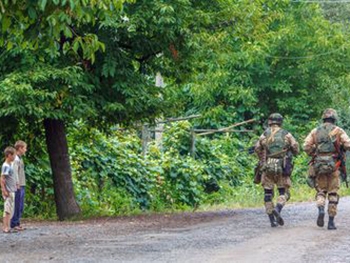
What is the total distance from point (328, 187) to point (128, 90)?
438 cm

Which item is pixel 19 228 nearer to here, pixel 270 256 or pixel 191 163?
pixel 270 256

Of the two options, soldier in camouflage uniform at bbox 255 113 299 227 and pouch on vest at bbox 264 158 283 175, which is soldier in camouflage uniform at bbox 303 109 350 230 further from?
pouch on vest at bbox 264 158 283 175

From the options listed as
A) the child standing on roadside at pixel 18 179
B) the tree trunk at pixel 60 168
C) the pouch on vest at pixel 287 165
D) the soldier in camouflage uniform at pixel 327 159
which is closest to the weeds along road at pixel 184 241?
the child standing on roadside at pixel 18 179

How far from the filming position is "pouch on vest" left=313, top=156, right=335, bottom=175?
14.9m

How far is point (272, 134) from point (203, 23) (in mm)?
3355

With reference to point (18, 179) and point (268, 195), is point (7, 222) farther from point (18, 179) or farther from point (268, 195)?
point (268, 195)

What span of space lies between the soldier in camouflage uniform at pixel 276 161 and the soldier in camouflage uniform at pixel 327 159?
17.4 inches

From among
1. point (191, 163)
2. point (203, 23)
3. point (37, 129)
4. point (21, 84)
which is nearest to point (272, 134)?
point (203, 23)

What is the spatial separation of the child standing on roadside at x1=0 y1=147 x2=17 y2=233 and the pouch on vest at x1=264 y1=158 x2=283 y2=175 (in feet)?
14.4

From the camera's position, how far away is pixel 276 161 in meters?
15.6

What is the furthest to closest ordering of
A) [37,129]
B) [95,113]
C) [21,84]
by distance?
[37,129], [95,113], [21,84]

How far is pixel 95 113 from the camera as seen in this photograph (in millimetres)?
17125

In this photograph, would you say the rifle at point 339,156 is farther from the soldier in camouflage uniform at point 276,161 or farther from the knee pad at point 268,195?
the knee pad at point 268,195

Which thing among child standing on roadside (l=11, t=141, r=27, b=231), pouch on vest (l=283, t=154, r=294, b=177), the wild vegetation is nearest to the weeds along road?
child standing on roadside (l=11, t=141, r=27, b=231)
